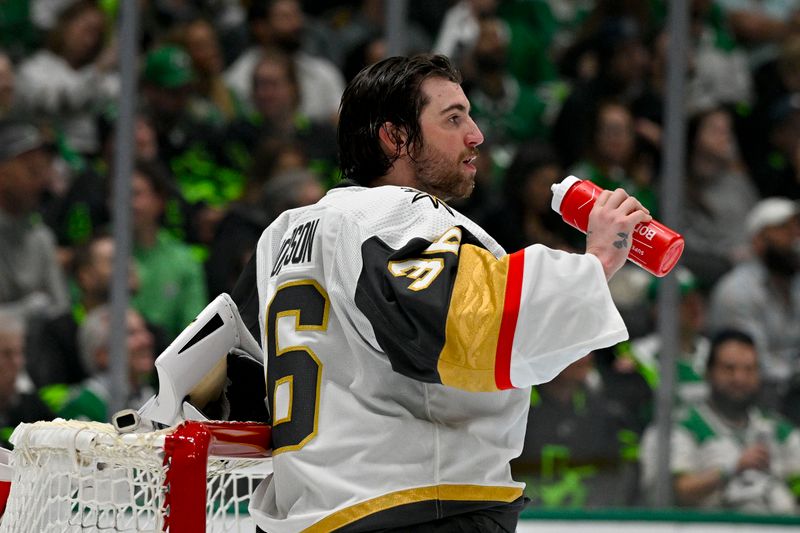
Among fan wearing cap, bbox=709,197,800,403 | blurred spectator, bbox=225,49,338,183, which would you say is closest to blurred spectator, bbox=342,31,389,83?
blurred spectator, bbox=225,49,338,183

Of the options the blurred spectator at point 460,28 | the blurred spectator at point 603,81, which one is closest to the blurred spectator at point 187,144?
the blurred spectator at point 460,28

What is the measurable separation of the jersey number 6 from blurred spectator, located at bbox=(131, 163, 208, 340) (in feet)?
10.0

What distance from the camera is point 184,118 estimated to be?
4996mm

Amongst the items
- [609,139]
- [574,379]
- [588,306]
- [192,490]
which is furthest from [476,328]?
[609,139]

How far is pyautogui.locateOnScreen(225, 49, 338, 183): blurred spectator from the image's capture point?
195 inches

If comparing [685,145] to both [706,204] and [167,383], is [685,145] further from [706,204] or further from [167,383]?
[167,383]

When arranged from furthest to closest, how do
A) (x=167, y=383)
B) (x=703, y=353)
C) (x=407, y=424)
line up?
(x=703, y=353), (x=167, y=383), (x=407, y=424)

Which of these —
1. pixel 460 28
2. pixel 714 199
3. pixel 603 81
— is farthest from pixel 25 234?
pixel 714 199

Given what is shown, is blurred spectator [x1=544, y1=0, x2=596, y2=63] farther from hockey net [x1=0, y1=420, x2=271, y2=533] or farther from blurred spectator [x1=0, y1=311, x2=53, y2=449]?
hockey net [x1=0, y1=420, x2=271, y2=533]

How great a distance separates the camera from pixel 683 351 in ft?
15.4

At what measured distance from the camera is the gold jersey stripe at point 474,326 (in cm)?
147

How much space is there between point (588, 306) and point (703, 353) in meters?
3.38

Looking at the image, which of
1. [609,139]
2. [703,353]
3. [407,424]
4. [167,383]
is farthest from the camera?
[609,139]

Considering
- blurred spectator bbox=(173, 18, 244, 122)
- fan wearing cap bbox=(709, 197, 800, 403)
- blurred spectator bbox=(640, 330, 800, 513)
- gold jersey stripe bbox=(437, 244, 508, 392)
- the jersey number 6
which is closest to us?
gold jersey stripe bbox=(437, 244, 508, 392)
